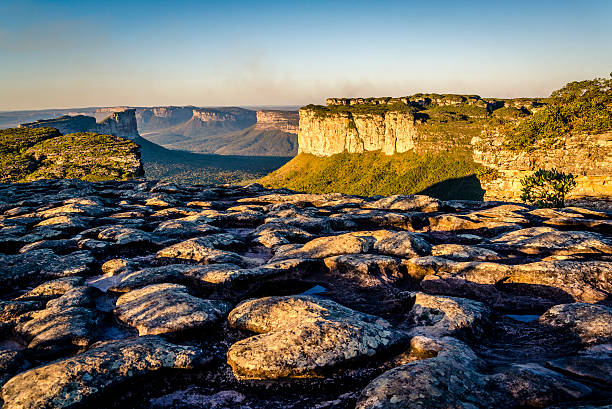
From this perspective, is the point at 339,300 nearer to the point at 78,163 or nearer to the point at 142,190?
the point at 142,190

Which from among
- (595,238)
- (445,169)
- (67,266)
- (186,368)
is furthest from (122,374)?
(445,169)

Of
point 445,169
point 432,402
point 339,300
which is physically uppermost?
point 432,402

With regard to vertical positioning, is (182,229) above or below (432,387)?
below

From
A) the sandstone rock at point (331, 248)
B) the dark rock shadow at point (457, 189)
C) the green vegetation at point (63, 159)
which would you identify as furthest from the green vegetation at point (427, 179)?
the sandstone rock at point (331, 248)

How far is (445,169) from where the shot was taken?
169375 mm

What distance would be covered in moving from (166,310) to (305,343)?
4.57 metres

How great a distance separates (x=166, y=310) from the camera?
9.52 m

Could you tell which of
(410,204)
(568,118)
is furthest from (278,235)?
(568,118)

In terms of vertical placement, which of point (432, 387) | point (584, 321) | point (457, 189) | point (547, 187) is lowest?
point (457, 189)

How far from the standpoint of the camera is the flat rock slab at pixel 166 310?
A: 9.02 metres

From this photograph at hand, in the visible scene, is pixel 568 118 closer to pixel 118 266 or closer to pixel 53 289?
pixel 118 266

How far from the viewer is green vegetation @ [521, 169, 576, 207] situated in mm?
36562

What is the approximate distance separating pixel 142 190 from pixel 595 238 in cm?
3617

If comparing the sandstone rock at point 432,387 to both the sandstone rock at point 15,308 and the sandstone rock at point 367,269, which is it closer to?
the sandstone rock at point 367,269
